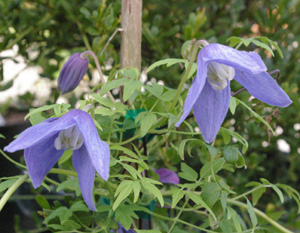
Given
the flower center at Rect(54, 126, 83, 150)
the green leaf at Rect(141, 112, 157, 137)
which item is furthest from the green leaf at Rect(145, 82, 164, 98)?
the flower center at Rect(54, 126, 83, 150)

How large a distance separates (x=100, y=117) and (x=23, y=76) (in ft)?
4.69

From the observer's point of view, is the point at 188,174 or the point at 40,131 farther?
the point at 188,174

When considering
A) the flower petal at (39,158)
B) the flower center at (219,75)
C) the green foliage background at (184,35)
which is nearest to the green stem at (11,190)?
the flower petal at (39,158)

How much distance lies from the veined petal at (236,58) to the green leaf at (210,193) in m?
0.19

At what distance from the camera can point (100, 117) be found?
0.60 m

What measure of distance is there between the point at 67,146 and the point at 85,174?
0.04m

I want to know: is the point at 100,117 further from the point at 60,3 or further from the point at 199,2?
the point at 199,2

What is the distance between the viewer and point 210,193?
54 centimetres

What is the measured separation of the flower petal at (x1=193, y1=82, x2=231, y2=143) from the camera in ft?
1.60

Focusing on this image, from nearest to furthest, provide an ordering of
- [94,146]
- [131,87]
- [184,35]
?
[94,146] < [131,87] < [184,35]

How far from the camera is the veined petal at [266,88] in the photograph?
1.54 feet

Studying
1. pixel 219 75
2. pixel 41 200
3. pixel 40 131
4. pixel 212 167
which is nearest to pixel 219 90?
pixel 219 75

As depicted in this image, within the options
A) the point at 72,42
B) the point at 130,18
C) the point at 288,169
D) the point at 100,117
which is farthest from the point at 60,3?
the point at 288,169

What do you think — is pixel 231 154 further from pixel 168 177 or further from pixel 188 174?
pixel 168 177
